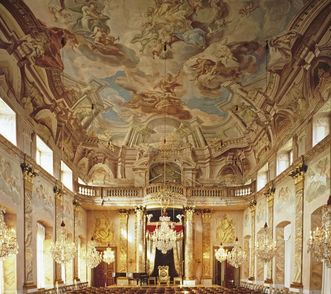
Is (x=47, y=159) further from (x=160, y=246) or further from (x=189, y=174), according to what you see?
(x=189, y=174)

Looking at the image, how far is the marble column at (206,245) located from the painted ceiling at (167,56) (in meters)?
5.81

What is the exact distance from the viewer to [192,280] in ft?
83.7

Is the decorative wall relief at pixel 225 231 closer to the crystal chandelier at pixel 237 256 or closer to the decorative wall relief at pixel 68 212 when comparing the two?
the crystal chandelier at pixel 237 256

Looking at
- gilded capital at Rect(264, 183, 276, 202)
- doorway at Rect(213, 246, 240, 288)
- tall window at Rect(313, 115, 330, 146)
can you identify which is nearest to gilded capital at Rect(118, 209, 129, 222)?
doorway at Rect(213, 246, 240, 288)

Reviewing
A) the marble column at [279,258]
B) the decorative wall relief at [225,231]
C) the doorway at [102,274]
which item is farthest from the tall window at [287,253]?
the doorway at [102,274]

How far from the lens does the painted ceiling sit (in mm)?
13133

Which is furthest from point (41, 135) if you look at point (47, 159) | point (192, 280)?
point (192, 280)

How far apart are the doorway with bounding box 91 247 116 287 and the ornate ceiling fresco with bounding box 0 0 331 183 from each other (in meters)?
5.85

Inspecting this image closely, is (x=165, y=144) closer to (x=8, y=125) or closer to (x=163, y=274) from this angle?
(x=163, y=274)

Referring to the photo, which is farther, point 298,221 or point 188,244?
point 188,244

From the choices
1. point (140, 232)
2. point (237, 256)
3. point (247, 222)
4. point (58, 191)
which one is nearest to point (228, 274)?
point (237, 256)

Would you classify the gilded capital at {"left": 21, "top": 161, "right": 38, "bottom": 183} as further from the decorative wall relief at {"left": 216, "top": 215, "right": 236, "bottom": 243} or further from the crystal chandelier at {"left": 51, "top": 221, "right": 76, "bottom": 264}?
the decorative wall relief at {"left": 216, "top": 215, "right": 236, "bottom": 243}

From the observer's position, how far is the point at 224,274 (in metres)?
26.8

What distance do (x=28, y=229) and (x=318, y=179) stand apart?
32.3 ft
